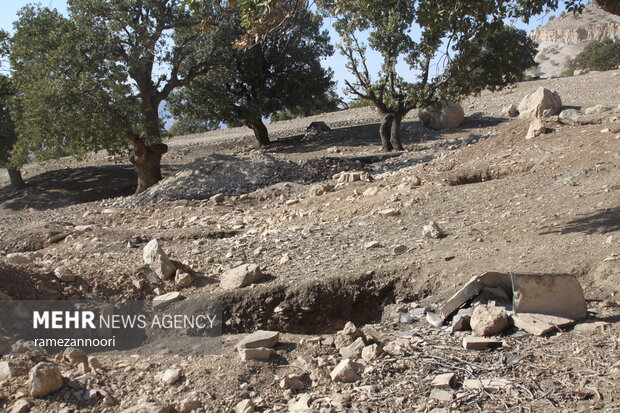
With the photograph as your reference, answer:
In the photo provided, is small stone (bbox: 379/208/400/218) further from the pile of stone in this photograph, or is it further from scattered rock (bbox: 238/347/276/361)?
scattered rock (bbox: 238/347/276/361)

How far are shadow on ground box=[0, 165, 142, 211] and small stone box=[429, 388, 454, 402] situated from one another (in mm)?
14827

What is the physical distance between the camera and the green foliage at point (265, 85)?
63.1ft

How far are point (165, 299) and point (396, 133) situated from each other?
13.2 metres

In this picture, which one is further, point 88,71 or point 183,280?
point 88,71

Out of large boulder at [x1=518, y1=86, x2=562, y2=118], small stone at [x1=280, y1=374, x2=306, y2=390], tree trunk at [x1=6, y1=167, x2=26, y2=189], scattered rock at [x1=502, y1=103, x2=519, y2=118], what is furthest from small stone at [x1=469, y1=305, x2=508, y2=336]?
tree trunk at [x1=6, y1=167, x2=26, y2=189]

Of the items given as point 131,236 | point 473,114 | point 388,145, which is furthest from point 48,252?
point 473,114

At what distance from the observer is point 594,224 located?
6.02 metres

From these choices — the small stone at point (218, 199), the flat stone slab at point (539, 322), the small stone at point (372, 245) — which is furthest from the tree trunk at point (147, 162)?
the flat stone slab at point (539, 322)

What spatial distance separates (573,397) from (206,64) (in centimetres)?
1387

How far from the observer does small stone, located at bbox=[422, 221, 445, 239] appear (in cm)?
667

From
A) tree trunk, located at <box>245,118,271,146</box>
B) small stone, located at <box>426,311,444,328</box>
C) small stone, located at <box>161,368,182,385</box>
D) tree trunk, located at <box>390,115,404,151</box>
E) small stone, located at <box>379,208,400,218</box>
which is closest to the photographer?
small stone, located at <box>161,368,182,385</box>

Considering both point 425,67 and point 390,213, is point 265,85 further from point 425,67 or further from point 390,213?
point 390,213

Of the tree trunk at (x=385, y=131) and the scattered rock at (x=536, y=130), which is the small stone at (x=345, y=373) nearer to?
the scattered rock at (x=536, y=130)

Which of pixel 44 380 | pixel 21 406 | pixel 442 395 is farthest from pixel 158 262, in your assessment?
pixel 442 395
